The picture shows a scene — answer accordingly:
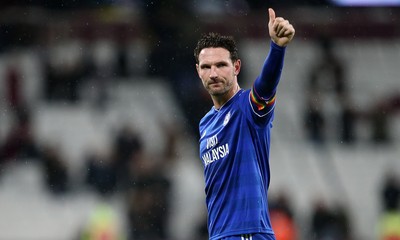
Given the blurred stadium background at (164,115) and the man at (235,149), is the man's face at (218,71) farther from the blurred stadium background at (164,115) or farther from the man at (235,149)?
the blurred stadium background at (164,115)

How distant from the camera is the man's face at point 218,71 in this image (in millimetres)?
4738

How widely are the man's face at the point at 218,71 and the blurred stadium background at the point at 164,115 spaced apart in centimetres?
865

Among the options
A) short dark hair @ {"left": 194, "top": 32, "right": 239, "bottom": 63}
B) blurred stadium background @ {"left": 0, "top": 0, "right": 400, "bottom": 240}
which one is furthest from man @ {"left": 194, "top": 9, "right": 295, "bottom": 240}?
blurred stadium background @ {"left": 0, "top": 0, "right": 400, "bottom": 240}

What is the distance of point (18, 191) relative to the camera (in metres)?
15.4

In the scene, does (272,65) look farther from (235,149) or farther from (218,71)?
(235,149)

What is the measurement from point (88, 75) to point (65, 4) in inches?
86.1

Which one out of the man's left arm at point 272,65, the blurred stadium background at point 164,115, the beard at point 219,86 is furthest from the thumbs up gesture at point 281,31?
the blurred stadium background at point 164,115

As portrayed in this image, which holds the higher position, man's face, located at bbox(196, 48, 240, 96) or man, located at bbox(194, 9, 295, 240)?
man's face, located at bbox(196, 48, 240, 96)

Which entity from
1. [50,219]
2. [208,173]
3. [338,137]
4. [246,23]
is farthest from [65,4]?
[208,173]

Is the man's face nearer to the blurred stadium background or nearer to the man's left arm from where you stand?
the man's left arm

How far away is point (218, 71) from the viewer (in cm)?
474

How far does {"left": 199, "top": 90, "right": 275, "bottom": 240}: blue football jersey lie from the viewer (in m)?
4.64

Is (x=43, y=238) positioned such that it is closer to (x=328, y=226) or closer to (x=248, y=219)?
(x=328, y=226)

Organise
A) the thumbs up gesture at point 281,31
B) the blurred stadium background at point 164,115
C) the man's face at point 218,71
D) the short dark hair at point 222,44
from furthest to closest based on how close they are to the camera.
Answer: the blurred stadium background at point 164,115 < the short dark hair at point 222,44 < the man's face at point 218,71 < the thumbs up gesture at point 281,31
